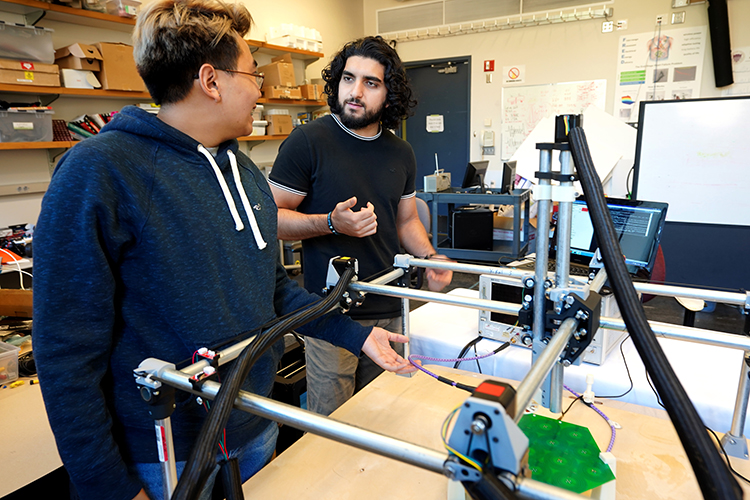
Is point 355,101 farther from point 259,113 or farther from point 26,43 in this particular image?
point 259,113

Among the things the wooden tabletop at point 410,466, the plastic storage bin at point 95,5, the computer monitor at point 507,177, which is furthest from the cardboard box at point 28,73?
the computer monitor at point 507,177

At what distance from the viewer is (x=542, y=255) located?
0.77m

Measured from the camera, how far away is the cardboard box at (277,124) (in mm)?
4509

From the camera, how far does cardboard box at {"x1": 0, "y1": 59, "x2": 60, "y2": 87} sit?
8.80 feet

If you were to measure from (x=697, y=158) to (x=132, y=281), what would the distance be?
3372 millimetres

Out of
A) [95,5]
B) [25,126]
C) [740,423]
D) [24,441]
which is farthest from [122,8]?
[740,423]

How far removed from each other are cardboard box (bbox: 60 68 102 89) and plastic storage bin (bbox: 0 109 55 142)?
22cm

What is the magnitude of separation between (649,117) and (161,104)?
10.4ft

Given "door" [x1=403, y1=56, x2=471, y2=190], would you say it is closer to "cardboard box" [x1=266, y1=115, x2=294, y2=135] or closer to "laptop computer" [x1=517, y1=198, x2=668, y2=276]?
"cardboard box" [x1=266, y1=115, x2=294, y2=135]

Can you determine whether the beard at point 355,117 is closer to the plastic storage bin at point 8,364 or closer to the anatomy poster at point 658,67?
the plastic storage bin at point 8,364

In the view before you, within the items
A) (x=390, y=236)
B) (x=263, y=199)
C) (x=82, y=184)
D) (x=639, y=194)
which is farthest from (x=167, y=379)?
(x=639, y=194)

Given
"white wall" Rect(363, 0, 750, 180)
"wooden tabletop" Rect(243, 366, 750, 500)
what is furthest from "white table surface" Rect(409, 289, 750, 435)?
"white wall" Rect(363, 0, 750, 180)

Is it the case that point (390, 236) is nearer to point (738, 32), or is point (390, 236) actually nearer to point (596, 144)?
point (596, 144)

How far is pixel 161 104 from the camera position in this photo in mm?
852
